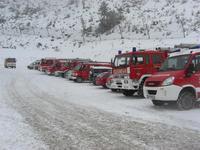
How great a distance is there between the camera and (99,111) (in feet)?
47.9

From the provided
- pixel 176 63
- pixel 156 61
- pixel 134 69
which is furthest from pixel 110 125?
pixel 156 61

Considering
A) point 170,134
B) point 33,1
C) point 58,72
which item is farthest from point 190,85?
point 33,1

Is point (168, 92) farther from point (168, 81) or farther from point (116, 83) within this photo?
point (116, 83)

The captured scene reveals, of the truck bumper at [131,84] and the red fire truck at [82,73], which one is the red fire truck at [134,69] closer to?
the truck bumper at [131,84]

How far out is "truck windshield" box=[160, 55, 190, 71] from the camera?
50.9 feet

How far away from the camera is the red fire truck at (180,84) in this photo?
14.7m

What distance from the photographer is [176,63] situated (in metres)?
15.8

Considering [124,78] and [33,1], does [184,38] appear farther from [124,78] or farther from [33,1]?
[33,1]

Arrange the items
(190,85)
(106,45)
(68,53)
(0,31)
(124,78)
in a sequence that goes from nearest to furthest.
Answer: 1. (190,85)
2. (124,78)
3. (106,45)
4. (68,53)
5. (0,31)

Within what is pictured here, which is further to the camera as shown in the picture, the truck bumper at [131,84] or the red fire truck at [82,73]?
the red fire truck at [82,73]

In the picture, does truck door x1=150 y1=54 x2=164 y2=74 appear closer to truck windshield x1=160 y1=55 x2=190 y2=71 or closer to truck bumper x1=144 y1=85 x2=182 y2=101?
truck windshield x1=160 y1=55 x2=190 y2=71

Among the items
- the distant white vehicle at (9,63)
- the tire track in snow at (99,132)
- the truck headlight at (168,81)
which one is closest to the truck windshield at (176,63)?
the truck headlight at (168,81)

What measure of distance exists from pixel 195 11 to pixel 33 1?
51560mm

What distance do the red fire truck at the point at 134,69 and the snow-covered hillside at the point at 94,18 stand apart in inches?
917
